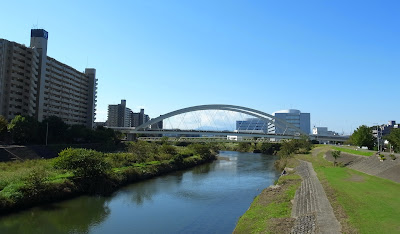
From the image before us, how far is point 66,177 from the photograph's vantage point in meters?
21.1

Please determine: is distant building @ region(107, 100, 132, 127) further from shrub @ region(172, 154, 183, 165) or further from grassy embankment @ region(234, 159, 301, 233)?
grassy embankment @ region(234, 159, 301, 233)

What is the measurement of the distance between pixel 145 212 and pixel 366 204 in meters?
11.5

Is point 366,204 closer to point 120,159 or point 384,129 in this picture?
point 120,159

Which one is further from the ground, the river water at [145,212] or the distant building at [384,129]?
the distant building at [384,129]

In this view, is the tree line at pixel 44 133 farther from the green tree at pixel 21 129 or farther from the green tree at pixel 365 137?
the green tree at pixel 365 137

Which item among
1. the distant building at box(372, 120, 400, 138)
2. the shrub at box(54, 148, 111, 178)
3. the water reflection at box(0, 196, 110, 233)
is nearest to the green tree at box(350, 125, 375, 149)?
the distant building at box(372, 120, 400, 138)

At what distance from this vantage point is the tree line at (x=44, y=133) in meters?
35.0

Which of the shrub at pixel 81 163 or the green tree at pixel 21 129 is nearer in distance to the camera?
the shrub at pixel 81 163

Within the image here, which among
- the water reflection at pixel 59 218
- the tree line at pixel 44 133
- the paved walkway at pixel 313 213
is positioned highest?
the tree line at pixel 44 133

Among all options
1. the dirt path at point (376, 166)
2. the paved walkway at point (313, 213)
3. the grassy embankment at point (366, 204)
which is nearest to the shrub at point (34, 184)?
the paved walkway at point (313, 213)

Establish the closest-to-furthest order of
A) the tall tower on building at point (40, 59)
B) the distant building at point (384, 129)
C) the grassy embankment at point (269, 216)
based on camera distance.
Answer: the grassy embankment at point (269, 216) < the tall tower on building at point (40, 59) < the distant building at point (384, 129)

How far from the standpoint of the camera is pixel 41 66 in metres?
48.8

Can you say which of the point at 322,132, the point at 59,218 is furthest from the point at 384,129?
the point at 59,218

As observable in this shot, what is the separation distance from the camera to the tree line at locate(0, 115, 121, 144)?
115 feet
